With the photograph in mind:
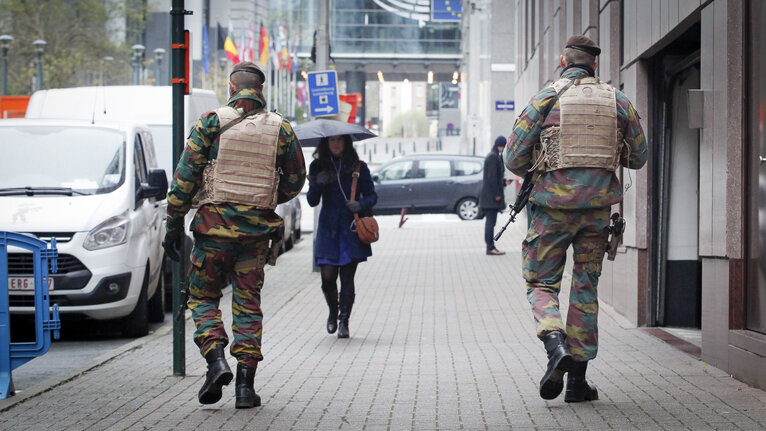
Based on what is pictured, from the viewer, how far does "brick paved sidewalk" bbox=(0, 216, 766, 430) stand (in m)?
5.87

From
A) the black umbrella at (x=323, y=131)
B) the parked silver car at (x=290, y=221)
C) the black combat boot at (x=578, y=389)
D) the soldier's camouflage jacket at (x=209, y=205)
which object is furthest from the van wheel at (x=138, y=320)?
the parked silver car at (x=290, y=221)

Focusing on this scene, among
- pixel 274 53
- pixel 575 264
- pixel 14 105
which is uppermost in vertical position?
pixel 274 53

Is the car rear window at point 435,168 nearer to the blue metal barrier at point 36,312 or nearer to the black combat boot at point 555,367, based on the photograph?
the blue metal barrier at point 36,312

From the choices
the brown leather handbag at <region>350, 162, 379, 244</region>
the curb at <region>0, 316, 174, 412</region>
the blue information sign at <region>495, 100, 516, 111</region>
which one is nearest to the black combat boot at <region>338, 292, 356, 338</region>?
the brown leather handbag at <region>350, 162, 379, 244</region>

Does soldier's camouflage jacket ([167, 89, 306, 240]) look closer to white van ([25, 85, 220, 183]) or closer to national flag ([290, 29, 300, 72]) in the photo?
white van ([25, 85, 220, 183])

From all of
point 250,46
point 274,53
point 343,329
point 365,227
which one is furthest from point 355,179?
point 250,46

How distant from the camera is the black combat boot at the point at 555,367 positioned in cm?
576

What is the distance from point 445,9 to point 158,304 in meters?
36.2

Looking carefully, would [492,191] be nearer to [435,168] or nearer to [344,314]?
[344,314]

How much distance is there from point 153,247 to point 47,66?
38975 mm

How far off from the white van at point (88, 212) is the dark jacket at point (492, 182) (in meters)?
7.85

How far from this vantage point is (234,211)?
6.24 metres

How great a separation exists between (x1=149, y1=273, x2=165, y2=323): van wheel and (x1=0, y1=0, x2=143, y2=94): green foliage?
36295 mm

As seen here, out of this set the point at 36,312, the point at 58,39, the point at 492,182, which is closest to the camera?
the point at 36,312
